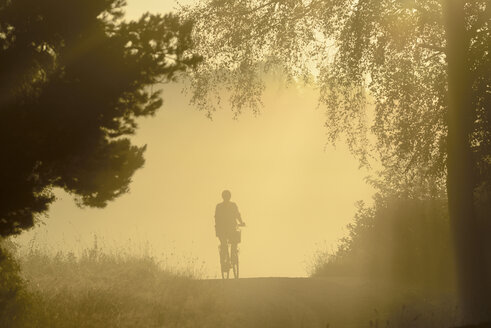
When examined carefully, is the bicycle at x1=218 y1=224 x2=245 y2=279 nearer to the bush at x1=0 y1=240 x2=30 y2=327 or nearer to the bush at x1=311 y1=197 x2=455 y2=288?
the bush at x1=311 y1=197 x2=455 y2=288

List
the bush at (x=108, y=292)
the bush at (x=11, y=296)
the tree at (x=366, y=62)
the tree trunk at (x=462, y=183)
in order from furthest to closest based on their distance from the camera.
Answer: the tree at (x=366, y=62) → the tree trunk at (x=462, y=183) → the bush at (x=108, y=292) → the bush at (x=11, y=296)

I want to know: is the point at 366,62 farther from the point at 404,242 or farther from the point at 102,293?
the point at 102,293

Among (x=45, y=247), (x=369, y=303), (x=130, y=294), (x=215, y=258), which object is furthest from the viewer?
(x=215, y=258)

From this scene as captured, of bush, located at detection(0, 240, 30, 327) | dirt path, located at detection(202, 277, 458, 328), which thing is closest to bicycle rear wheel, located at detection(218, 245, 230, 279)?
dirt path, located at detection(202, 277, 458, 328)

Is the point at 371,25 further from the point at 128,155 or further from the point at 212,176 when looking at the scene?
the point at 212,176

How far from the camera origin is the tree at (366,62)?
17.2 m

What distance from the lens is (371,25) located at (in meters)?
16.7

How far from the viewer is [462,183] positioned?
1506 centimetres

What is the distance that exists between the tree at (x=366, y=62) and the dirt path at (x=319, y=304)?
3.53 m

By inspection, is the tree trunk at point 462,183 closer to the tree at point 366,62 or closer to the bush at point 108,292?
the tree at point 366,62

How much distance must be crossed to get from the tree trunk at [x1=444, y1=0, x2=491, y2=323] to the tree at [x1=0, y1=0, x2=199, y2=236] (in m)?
7.53

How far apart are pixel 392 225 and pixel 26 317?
11959mm

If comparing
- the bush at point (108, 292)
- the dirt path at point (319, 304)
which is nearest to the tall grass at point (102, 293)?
the bush at point (108, 292)

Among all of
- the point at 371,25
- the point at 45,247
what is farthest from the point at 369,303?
the point at 45,247
